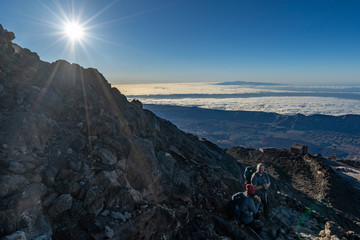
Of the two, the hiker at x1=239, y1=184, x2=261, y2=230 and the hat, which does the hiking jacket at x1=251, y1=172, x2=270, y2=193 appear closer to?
the hiker at x1=239, y1=184, x2=261, y2=230

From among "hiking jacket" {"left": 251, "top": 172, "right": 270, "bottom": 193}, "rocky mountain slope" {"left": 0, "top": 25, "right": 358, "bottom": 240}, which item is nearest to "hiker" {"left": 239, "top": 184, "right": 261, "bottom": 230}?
"rocky mountain slope" {"left": 0, "top": 25, "right": 358, "bottom": 240}

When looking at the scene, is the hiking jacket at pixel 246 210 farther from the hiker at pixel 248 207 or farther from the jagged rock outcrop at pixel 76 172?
the jagged rock outcrop at pixel 76 172

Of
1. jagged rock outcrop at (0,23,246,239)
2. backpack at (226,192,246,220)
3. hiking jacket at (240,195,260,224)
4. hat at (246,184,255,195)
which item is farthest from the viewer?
backpack at (226,192,246,220)

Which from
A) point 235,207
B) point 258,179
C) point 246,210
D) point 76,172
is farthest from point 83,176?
point 258,179

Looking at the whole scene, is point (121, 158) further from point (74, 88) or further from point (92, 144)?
point (74, 88)

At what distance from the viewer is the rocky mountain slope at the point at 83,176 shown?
4668mm

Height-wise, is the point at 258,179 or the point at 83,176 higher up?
the point at 83,176

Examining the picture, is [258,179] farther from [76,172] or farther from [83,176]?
[76,172]

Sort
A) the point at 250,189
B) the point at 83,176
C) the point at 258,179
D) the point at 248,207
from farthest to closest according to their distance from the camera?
the point at 258,179 → the point at 248,207 → the point at 250,189 → the point at 83,176

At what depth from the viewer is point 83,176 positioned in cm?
566

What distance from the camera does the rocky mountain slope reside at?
467cm

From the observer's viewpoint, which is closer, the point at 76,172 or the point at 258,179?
the point at 76,172

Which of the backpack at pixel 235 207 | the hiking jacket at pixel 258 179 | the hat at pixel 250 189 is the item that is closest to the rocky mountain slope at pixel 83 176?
the backpack at pixel 235 207

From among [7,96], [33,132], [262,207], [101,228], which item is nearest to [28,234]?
[101,228]
